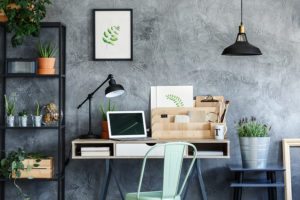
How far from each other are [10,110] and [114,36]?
4.04 ft

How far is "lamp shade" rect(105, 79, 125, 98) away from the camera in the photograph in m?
5.22

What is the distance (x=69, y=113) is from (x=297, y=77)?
2.26 metres

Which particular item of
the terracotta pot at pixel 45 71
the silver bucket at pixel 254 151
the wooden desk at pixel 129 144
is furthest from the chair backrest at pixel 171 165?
the terracotta pot at pixel 45 71

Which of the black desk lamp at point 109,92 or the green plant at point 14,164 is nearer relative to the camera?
the green plant at point 14,164

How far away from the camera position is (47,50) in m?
5.53

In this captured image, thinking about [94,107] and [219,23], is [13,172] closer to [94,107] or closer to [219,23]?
[94,107]

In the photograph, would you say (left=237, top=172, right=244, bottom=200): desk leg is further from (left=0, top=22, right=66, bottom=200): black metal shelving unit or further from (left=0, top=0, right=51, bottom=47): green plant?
(left=0, top=0, right=51, bottom=47): green plant

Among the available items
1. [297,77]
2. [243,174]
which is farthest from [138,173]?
[297,77]

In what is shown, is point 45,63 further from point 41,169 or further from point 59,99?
point 41,169

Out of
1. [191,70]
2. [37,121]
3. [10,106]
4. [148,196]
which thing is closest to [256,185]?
[148,196]

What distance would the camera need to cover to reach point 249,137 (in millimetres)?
5133

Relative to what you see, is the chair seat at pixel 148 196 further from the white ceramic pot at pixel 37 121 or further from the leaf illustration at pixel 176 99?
the white ceramic pot at pixel 37 121

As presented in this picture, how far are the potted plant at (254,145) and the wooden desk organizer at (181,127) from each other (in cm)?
24

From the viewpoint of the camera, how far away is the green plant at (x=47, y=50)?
5418 millimetres
